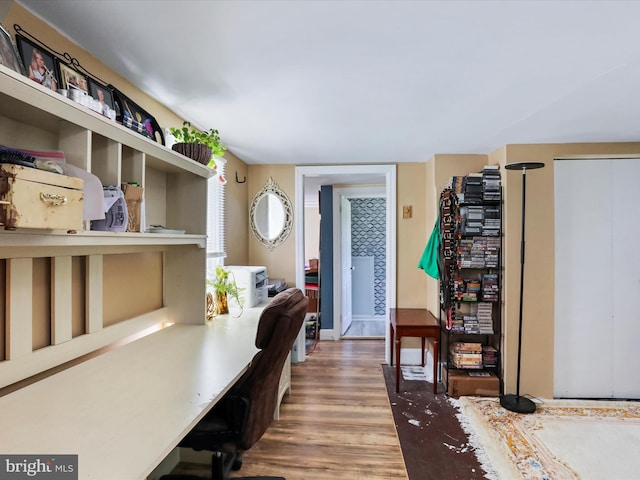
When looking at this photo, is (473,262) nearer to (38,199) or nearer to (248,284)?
(248,284)

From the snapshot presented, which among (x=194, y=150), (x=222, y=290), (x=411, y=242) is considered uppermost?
(x=194, y=150)

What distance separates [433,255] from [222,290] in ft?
6.34

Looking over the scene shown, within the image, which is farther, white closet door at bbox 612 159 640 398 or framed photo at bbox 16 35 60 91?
white closet door at bbox 612 159 640 398

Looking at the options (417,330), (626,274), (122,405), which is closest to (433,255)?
(417,330)

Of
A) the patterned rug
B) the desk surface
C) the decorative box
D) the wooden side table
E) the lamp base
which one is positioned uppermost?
the decorative box

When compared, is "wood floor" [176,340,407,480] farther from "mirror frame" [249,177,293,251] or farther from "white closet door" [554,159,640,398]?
"white closet door" [554,159,640,398]

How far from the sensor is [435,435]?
2270 mm

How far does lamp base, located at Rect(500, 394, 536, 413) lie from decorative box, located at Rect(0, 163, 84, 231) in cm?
301

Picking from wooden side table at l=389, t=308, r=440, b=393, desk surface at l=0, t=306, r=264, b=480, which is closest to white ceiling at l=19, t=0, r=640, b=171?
desk surface at l=0, t=306, r=264, b=480

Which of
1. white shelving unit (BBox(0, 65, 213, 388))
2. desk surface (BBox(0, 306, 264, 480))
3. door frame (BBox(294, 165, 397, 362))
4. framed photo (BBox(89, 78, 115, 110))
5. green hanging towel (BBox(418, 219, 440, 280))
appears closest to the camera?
desk surface (BBox(0, 306, 264, 480))

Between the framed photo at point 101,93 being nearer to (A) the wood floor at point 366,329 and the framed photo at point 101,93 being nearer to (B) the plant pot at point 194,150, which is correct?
(B) the plant pot at point 194,150

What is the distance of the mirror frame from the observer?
364 cm

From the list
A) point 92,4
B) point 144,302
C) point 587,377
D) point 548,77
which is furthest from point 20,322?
point 587,377

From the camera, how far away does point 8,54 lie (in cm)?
92
